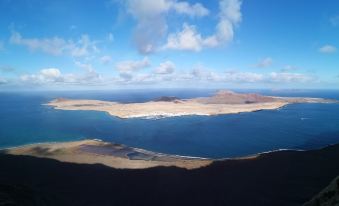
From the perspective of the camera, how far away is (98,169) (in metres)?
47.4

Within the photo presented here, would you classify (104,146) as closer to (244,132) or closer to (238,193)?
(238,193)

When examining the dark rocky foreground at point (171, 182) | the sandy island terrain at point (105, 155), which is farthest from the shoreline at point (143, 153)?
the dark rocky foreground at point (171, 182)

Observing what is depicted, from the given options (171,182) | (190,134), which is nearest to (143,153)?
(171,182)

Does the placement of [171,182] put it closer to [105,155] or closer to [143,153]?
[143,153]

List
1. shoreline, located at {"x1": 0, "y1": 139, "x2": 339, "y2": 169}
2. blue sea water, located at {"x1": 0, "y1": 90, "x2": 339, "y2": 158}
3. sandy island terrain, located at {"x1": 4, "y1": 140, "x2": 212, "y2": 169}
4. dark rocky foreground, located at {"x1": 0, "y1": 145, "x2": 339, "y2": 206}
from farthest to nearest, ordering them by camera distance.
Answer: blue sea water, located at {"x1": 0, "y1": 90, "x2": 339, "y2": 158}, shoreline, located at {"x1": 0, "y1": 139, "x2": 339, "y2": 169}, sandy island terrain, located at {"x1": 4, "y1": 140, "x2": 212, "y2": 169}, dark rocky foreground, located at {"x1": 0, "y1": 145, "x2": 339, "y2": 206}

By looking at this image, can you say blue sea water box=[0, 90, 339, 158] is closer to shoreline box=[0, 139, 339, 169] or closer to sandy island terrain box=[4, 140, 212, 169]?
shoreline box=[0, 139, 339, 169]

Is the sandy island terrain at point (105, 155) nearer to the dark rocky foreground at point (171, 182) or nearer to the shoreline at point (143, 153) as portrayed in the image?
the shoreline at point (143, 153)

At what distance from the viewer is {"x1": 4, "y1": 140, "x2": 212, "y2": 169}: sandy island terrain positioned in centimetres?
5047

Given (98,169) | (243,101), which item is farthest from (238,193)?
(243,101)

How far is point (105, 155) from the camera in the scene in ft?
185

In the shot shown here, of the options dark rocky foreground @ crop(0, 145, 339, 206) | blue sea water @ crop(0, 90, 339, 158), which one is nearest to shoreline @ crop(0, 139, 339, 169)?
dark rocky foreground @ crop(0, 145, 339, 206)

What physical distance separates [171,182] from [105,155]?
2045cm

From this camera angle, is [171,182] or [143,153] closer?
[171,182]

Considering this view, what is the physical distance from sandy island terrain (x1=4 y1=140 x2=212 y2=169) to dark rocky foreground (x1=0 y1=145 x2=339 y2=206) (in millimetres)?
2754
